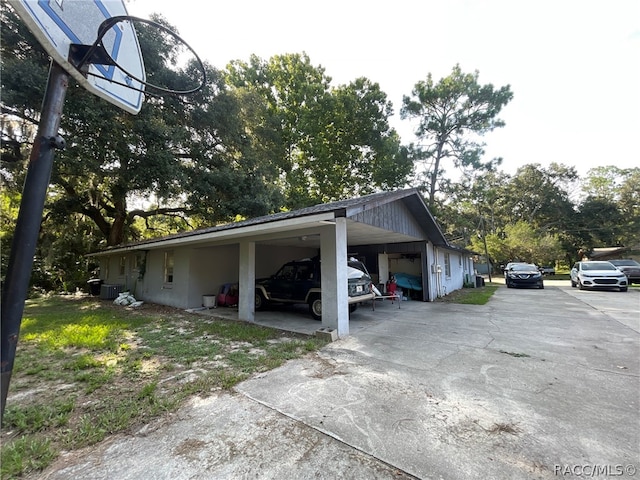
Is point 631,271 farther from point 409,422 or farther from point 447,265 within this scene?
point 409,422

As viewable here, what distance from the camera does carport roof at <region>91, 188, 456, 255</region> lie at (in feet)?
18.2

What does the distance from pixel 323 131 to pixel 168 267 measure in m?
15.7

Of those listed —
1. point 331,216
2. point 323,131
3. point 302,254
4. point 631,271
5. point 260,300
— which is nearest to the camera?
point 331,216

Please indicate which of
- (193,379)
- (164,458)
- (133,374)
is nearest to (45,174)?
(164,458)

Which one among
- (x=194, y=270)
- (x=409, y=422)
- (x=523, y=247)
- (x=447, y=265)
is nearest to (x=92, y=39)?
(x=409, y=422)

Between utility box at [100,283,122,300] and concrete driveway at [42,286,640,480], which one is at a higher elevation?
utility box at [100,283,122,300]

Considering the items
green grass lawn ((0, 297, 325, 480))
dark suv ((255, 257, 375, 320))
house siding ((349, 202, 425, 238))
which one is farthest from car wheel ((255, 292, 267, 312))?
house siding ((349, 202, 425, 238))

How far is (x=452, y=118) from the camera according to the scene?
2197 centimetres

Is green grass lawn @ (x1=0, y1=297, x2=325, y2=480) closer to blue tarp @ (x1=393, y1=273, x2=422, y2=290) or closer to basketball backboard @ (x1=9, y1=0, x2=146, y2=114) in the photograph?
basketball backboard @ (x1=9, y1=0, x2=146, y2=114)

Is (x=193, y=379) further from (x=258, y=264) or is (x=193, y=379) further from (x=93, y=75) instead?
(x=258, y=264)

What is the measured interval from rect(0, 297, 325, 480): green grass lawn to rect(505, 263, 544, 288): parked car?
16169mm

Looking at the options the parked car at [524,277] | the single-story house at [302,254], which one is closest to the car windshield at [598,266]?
the parked car at [524,277]

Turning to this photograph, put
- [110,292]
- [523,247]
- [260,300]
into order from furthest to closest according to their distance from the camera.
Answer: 1. [523,247]
2. [110,292]
3. [260,300]

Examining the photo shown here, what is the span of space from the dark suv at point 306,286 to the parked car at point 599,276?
1358 cm
